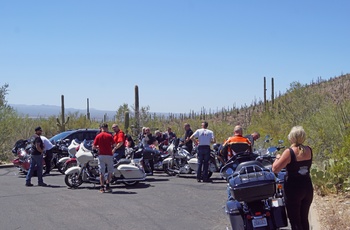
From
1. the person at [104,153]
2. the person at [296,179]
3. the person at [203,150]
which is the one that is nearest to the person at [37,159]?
the person at [104,153]

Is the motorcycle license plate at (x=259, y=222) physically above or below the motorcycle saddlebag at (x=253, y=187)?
below

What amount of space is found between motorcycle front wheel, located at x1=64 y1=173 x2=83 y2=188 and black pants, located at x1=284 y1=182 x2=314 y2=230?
8445mm

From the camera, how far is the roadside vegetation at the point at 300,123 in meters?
11.0

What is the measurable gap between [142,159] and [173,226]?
7.37 metres

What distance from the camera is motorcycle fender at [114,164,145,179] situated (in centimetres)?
1434

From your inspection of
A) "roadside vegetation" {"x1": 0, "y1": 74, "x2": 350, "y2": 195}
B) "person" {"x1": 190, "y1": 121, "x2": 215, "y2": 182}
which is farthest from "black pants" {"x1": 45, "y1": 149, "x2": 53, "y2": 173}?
"roadside vegetation" {"x1": 0, "y1": 74, "x2": 350, "y2": 195}

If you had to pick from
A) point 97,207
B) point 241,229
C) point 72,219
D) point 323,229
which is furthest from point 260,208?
point 97,207

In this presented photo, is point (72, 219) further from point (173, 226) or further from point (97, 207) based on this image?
point (173, 226)

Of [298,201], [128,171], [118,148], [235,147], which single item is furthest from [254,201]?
[118,148]

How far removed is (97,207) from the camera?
11141 millimetres

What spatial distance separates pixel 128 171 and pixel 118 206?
311 centimetres

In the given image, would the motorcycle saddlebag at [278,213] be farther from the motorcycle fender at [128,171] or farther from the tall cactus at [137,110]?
the tall cactus at [137,110]

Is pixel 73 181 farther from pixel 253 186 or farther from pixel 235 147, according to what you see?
pixel 253 186

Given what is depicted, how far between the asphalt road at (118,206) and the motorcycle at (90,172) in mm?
268
